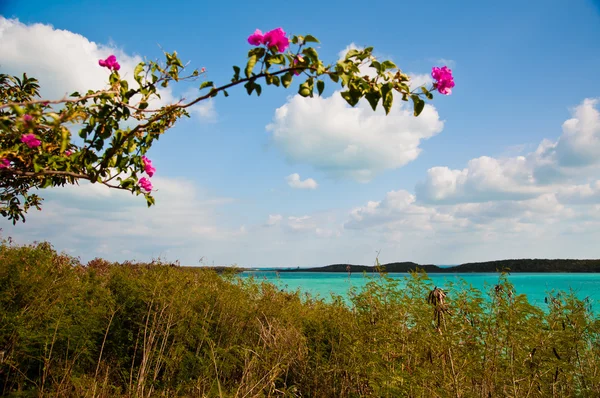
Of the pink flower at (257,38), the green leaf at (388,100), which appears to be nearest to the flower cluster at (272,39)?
the pink flower at (257,38)

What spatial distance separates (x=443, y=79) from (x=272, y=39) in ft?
3.45

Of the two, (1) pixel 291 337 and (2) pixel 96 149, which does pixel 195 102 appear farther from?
(1) pixel 291 337

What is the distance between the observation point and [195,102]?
2.43 metres

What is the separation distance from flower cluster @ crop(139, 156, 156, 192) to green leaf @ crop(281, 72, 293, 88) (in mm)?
1686

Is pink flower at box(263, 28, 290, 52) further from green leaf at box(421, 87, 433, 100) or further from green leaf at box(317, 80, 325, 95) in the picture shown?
green leaf at box(421, 87, 433, 100)

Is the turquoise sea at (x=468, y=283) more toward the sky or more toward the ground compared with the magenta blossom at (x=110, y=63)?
more toward the ground

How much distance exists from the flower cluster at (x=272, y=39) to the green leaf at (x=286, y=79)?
0.43ft

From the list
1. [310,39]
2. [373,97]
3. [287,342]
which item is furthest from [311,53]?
[287,342]

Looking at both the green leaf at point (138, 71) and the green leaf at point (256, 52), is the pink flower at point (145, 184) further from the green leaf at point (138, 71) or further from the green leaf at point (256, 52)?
the green leaf at point (256, 52)

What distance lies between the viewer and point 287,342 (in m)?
4.52

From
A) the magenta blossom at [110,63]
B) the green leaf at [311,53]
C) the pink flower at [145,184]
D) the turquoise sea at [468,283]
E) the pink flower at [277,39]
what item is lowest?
the turquoise sea at [468,283]

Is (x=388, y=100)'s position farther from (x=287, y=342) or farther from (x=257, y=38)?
(x=287, y=342)

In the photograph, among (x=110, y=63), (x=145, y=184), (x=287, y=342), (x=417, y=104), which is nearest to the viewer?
(x=417, y=104)

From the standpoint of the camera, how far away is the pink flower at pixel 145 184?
3.21 m
